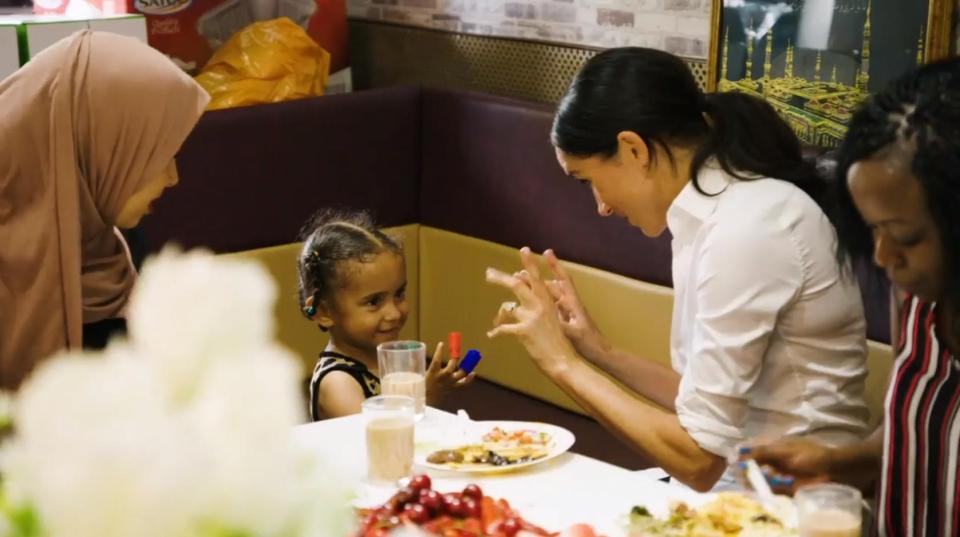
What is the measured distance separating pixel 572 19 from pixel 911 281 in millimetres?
2622

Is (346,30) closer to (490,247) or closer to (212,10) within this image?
(212,10)

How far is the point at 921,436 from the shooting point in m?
2.11

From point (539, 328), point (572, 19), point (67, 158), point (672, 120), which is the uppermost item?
point (572, 19)

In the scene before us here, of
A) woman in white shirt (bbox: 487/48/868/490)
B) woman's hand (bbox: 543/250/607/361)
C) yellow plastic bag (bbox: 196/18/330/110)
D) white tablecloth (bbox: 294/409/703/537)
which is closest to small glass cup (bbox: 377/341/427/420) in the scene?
white tablecloth (bbox: 294/409/703/537)

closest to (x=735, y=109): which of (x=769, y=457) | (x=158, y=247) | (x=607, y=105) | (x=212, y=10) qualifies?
(x=607, y=105)

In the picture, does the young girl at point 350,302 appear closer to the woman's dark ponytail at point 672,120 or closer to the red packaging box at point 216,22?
the woman's dark ponytail at point 672,120

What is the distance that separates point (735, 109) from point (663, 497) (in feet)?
2.44

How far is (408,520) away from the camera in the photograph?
1.98 metres

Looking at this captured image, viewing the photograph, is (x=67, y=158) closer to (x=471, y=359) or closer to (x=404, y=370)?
(x=404, y=370)

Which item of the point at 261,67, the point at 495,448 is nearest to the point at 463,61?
the point at 261,67

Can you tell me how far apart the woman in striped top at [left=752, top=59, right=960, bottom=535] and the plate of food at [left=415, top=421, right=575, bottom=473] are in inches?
16.6

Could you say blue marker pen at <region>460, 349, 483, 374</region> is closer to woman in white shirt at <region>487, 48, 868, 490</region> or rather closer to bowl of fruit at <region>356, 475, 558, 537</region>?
woman in white shirt at <region>487, 48, 868, 490</region>

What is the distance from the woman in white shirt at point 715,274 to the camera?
236cm

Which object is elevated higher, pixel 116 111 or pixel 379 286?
pixel 116 111
